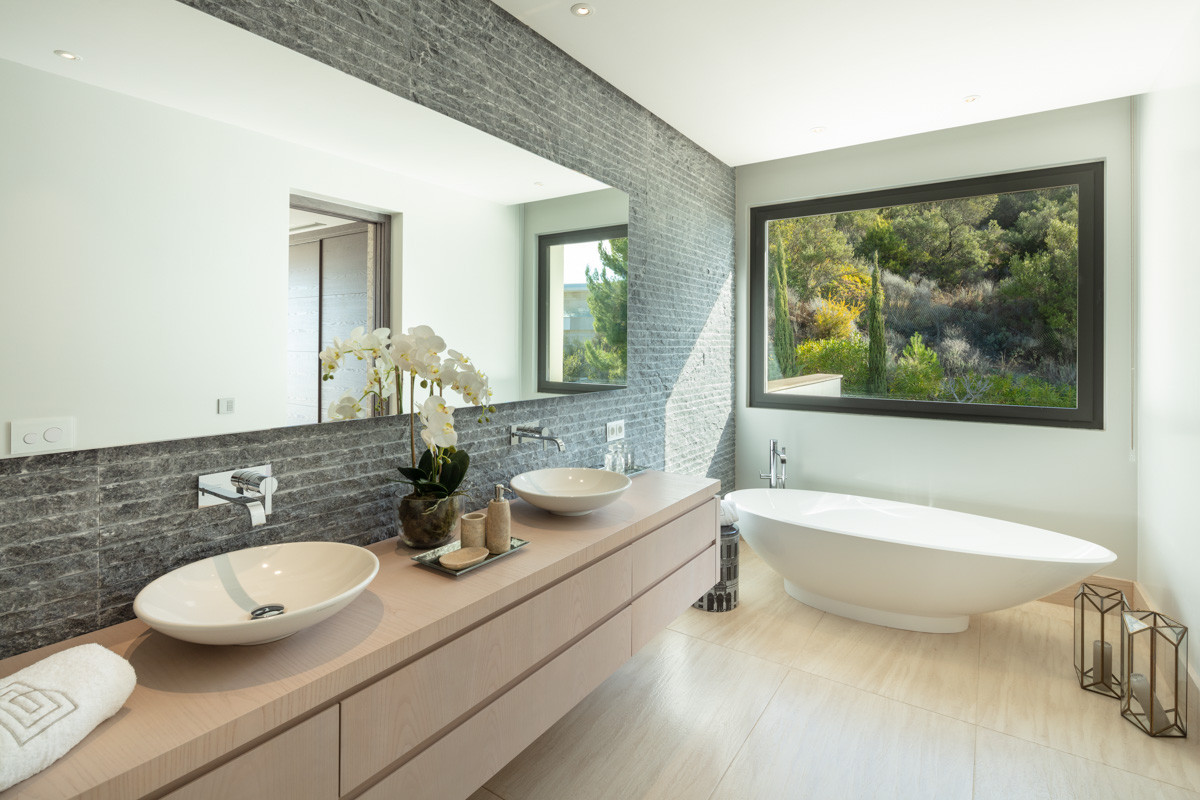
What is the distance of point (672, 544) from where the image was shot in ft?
7.37

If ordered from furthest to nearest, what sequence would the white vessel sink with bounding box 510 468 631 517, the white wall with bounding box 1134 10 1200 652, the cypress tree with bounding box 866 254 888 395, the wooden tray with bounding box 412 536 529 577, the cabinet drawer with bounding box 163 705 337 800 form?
the cypress tree with bounding box 866 254 888 395 → the white wall with bounding box 1134 10 1200 652 → the white vessel sink with bounding box 510 468 631 517 → the wooden tray with bounding box 412 536 529 577 → the cabinet drawer with bounding box 163 705 337 800

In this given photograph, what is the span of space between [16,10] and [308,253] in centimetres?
65

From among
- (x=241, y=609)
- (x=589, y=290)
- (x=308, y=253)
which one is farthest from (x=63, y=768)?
(x=589, y=290)

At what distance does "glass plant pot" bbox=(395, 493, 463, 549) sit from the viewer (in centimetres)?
167

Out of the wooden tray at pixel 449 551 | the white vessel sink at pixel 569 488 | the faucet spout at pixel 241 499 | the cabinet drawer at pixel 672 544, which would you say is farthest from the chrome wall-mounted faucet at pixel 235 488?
the cabinet drawer at pixel 672 544

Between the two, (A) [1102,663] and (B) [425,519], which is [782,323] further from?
(B) [425,519]

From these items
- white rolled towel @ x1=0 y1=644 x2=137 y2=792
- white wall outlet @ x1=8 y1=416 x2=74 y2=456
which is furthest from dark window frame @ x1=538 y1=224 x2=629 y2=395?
white rolled towel @ x1=0 y1=644 x2=137 y2=792

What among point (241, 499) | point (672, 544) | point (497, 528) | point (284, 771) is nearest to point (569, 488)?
point (672, 544)

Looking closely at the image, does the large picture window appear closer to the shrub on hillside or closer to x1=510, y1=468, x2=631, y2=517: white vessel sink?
the shrub on hillside

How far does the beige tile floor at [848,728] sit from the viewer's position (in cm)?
186

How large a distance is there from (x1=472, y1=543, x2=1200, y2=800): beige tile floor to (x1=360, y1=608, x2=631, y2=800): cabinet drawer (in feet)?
1.19

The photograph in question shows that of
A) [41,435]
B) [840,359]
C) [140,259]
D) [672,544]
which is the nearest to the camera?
[41,435]

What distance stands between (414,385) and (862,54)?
218 centimetres

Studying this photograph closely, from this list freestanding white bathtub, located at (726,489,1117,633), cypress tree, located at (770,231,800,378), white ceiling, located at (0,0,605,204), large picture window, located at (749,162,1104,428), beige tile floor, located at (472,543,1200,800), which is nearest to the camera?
white ceiling, located at (0,0,605,204)
